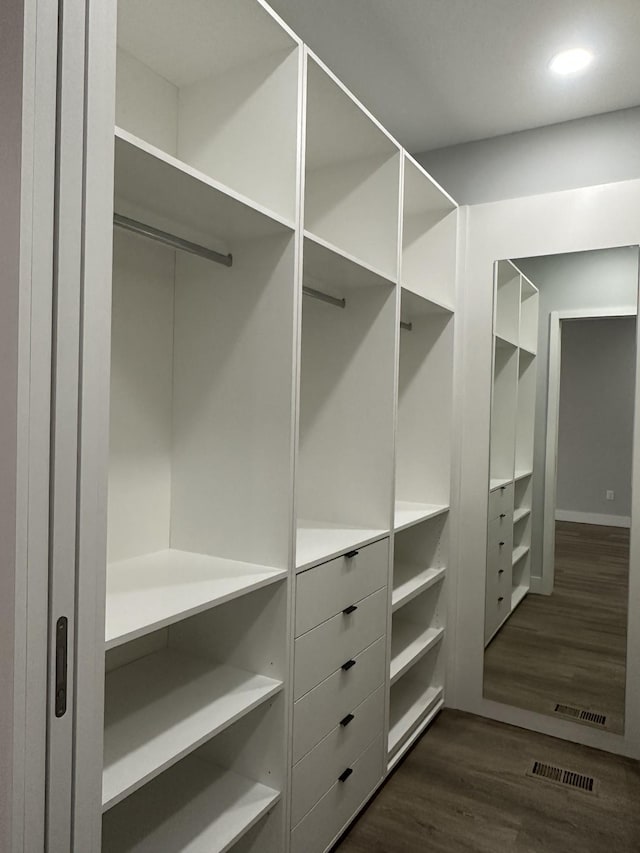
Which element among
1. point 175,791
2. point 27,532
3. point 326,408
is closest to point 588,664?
point 326,408

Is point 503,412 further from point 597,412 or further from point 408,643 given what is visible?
point 408,643

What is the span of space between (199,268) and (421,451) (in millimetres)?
1483

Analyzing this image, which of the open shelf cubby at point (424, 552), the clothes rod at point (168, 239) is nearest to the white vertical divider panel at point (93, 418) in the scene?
the clothes rod at point (168, 239)

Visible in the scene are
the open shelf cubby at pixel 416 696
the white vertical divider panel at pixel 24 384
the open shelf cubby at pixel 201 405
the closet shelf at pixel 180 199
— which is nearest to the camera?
the white vertical divider panel at pixel 24 384

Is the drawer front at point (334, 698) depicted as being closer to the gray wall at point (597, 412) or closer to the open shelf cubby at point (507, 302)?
the gray wall at point (597, 412)

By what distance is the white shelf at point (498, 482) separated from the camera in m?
2.79

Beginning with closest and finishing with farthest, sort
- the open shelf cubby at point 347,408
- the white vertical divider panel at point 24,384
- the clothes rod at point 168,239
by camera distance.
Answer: the white vertical divider panel at point 24,384 → the clothes rod at point 168,239 → the open shelf cubby at point 347,408

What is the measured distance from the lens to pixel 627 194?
248 centimetres

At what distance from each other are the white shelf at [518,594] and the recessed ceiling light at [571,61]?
2123 millimetres

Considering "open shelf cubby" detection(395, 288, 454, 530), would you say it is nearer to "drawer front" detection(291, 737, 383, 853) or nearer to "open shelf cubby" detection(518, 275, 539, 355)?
"open shelf cubby" detection(518, 275, 539, 355)

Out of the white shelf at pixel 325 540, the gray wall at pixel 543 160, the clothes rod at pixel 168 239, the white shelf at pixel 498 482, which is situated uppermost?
the gray wall at pixel 543 160

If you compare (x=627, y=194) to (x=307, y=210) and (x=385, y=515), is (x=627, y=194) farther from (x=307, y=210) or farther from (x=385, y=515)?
(x=385, y=515)

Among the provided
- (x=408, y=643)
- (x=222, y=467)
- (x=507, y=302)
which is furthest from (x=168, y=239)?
(x=408, y=643)

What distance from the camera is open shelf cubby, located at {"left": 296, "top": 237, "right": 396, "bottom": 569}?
218cm
